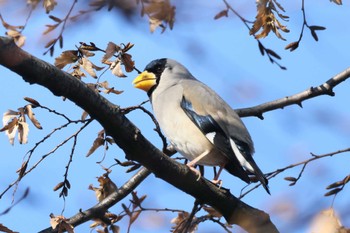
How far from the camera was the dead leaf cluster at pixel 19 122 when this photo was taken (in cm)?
464

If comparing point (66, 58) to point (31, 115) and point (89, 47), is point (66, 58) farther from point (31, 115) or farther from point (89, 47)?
point (31, 115)

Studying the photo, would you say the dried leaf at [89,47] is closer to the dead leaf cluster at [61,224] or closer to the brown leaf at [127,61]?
the brown leaf at [127,61]

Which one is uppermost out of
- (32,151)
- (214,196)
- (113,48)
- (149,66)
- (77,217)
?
(149,66)

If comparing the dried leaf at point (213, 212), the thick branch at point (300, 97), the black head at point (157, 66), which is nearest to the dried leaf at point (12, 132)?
the dried leaf at point (213, 212)

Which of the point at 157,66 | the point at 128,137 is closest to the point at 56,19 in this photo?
the point at 128,137

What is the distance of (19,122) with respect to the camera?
4703mm

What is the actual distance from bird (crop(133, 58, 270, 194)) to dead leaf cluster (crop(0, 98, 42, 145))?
160cm

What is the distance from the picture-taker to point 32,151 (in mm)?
4883

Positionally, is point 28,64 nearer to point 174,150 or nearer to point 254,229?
point 254,229

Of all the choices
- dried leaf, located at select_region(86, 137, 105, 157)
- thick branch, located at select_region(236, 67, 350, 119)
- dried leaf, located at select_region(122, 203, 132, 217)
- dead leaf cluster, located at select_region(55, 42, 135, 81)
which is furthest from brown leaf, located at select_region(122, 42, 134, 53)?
thick branch, located at select_region(236, 67, 350, 119)

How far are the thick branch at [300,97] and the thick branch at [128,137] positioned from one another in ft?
4.55

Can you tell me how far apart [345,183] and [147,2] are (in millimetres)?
2392

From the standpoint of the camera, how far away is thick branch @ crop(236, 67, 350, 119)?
6.04 metres

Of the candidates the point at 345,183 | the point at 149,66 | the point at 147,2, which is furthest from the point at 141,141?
the point at 149,66
